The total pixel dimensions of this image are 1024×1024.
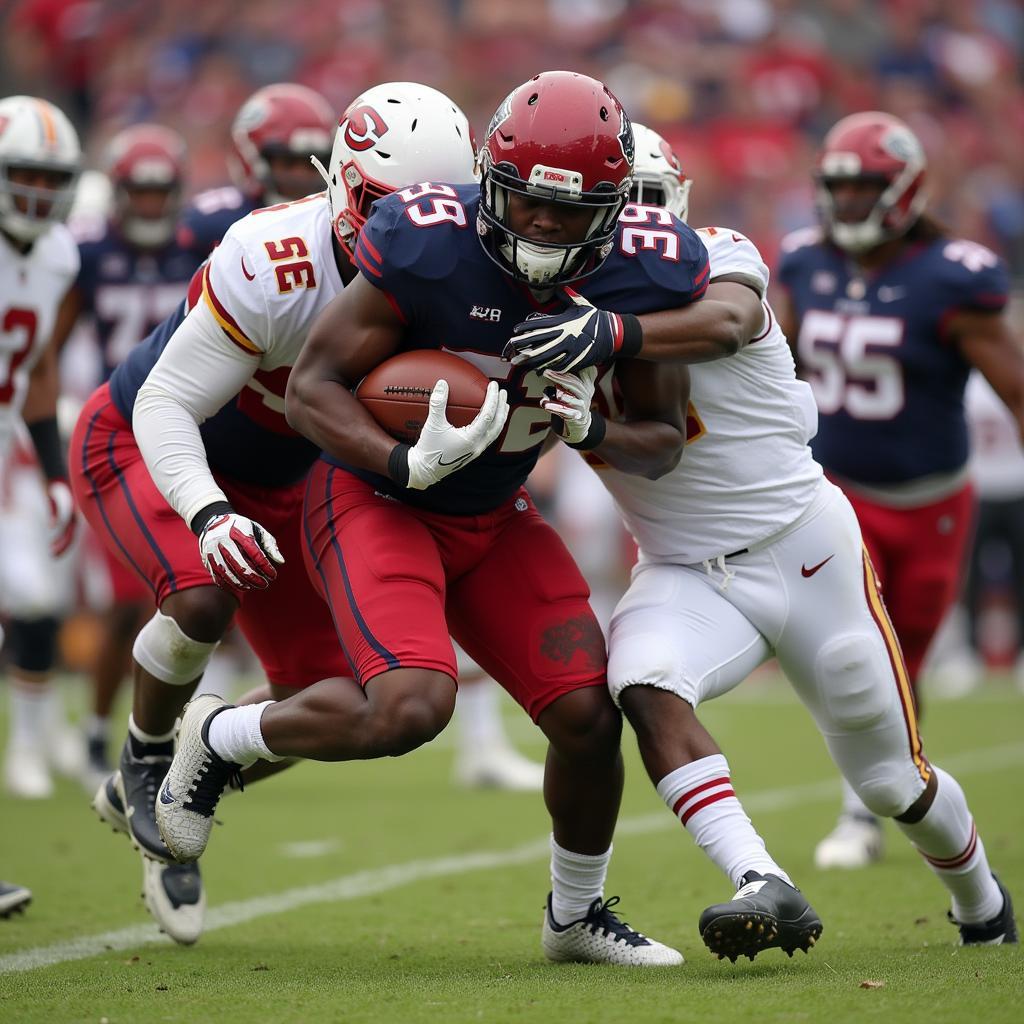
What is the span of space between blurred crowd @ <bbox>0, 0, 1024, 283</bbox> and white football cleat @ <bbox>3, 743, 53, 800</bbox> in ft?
19.6

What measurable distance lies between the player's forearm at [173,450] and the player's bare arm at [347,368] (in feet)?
1.12

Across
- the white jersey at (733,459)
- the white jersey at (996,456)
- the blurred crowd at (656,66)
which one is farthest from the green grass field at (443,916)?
the blurred crowd at (656,66)

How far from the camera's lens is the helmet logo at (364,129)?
3.84 meters

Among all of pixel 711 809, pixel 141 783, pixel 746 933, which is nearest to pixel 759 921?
pixel 746 933

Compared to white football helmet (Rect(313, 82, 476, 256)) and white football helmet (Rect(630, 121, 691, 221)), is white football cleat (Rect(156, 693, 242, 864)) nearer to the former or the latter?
white football helmet (Rect(313, 82, 476, 256))

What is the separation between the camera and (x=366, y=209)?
3777mm

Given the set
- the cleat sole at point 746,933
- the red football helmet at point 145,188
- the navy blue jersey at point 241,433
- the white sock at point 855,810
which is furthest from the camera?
the red football helmet at point 145,188

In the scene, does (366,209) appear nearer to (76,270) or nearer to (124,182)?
(76,270)

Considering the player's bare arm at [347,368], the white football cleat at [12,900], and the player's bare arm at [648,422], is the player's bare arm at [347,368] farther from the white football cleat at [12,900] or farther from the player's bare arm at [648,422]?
the white football cleat at [12,900]

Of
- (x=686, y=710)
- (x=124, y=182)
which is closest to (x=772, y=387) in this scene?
(x=686, y=710)

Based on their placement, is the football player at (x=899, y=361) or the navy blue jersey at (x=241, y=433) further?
the football player at (x=899, y=361)

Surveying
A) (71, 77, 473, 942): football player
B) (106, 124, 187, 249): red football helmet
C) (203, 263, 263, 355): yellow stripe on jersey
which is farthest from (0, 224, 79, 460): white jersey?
(203, 263, 263, 355): yellow stripe on jersey

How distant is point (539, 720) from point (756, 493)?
0.66 metres

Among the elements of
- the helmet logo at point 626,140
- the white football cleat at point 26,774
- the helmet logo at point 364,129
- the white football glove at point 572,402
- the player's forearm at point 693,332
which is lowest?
the white football cleat at point 26,774
